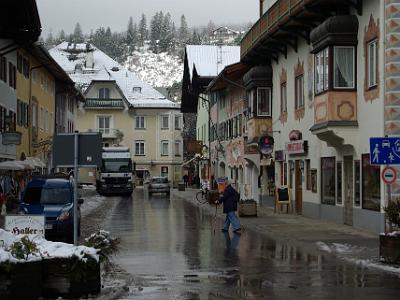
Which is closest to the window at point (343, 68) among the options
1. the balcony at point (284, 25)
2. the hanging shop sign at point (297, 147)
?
the balcony at point (284, 25)

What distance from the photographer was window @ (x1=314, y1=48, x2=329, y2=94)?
2442 cm

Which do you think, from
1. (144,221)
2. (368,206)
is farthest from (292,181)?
(368,206)

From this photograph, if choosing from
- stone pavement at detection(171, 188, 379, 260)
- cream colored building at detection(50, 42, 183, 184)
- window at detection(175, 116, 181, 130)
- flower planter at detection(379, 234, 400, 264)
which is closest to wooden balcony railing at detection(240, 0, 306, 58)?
stone pavement at detection(171, 188, 379, 260)

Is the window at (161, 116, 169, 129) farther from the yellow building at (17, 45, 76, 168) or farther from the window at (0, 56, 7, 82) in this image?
the window at (0, 56, 7, 82)

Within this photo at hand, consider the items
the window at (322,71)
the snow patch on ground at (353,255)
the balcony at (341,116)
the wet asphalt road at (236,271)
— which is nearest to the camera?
the wet asphalt road at (236,271)

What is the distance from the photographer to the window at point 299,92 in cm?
3050

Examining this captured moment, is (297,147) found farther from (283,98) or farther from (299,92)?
(283,98)

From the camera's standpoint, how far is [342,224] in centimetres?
2539

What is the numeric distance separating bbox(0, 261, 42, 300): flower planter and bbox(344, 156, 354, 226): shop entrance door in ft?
52.4

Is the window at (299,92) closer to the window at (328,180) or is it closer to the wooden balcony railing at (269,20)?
Answer: the wooden balcony railing at (269,20)

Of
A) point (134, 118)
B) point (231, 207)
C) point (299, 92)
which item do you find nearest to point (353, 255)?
point (231, 207)

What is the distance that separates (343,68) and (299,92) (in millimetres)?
7114

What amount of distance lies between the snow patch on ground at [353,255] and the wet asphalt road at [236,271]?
28 cm

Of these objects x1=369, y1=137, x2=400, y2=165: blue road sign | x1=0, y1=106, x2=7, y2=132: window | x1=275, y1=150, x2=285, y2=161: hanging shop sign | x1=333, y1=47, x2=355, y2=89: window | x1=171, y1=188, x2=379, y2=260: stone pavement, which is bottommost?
x1=171, y1=188, x2=379, y2=260: stone pavement
